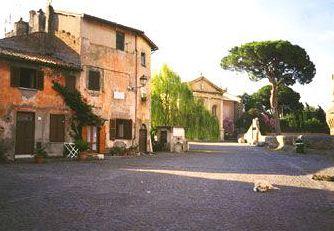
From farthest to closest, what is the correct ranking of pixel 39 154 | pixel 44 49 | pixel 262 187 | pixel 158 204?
pixel 44 49 → pixel 39 154 → pixel 262 187 → pixel 158 204

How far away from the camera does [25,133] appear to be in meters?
20.1

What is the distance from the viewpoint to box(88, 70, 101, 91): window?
23922 millimetres

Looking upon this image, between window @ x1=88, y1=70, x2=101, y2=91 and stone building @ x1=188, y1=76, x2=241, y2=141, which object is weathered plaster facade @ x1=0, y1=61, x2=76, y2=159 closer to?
window @ x1=88, y1=70, x2=101, y2=91

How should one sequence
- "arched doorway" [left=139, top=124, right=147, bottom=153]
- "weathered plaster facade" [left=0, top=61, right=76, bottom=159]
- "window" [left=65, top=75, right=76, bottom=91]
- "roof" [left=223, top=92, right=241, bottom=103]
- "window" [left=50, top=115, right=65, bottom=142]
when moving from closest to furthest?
"weathered plaster facade" [left=0, top=61, right=76, bottom=159] → "window" [left=50, top=115, right=65, bottom=142] → "window" [left=65, top=75, right=76, bottom=91] → "arched doorway" [left=139, top=124, right=147, bottom=153] → "roof" [left=223, top=92, right=241, bottom=103]

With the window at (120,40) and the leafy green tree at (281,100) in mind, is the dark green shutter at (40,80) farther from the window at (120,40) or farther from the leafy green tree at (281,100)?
the leafy green tree at (281,100)

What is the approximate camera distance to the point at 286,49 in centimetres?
4522

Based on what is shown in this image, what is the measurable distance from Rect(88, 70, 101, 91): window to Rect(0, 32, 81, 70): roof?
3.83ft

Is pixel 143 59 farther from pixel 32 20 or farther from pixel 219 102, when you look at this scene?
pixel 219 102

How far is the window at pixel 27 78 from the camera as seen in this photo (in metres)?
19.8

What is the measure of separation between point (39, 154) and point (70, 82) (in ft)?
17.0

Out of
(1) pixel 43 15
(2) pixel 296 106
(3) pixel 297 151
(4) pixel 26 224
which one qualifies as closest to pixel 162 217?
(4) pixel 26 224

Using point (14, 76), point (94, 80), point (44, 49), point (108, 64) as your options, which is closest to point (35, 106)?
point (14, 76)

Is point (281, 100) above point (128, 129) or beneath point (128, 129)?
above

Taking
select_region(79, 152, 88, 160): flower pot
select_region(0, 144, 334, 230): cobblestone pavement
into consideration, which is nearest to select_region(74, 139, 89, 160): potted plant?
select_region(79, 152, 88, 160): flower pot
